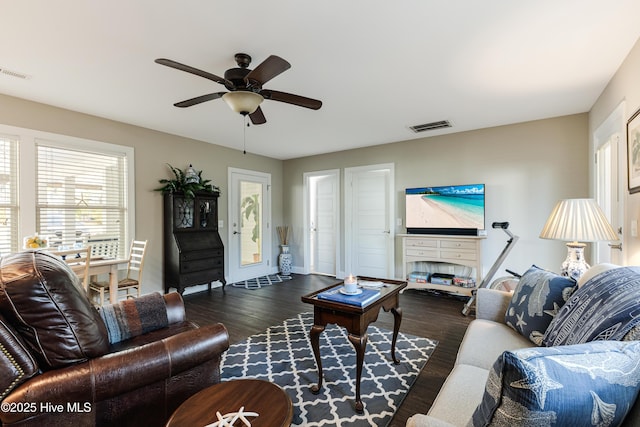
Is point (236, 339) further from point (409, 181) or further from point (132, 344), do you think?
point (409, 181)

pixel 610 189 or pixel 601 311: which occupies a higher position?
pixel 610 189

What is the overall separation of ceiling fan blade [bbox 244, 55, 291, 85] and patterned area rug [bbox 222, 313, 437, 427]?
2.21 metres

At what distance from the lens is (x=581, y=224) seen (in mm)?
2107

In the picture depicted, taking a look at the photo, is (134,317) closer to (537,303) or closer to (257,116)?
(257,116)

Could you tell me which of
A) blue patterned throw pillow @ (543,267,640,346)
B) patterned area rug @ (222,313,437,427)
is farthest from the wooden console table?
blue patterned throw pillow @ (543,267,640,346)

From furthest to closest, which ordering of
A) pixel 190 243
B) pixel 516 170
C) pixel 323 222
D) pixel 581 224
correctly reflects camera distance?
pixel 323 222
pixel 190 243
pixel 516 170
pixel 581 224

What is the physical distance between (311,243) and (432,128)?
10.6 feet

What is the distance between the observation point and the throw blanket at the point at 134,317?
1768 millimetres

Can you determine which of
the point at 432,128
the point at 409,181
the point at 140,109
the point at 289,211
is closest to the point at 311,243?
the point at 289,211

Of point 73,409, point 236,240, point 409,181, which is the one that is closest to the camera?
point 73,409

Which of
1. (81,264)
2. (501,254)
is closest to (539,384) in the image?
(501,254)

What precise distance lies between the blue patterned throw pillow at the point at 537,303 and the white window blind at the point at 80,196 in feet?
14.7

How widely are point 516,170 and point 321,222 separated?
11.4 ft

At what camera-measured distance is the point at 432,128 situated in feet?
14.1
